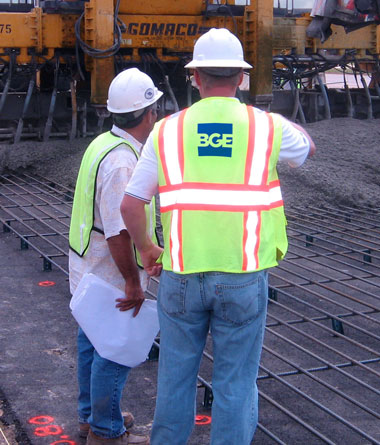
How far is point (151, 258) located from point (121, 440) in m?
0.90

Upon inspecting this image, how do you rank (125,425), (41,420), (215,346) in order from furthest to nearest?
(41,420)
(125,425)
(215,346)

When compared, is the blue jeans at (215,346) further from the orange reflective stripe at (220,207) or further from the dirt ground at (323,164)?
the dirt ground at (323,164)

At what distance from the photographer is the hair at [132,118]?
342 cm

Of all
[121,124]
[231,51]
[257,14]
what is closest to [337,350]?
[121,124]

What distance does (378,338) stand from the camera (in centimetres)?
472

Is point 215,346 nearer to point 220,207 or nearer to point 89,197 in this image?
point 220,207

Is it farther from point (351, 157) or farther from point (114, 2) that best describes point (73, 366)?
point (114, 2)

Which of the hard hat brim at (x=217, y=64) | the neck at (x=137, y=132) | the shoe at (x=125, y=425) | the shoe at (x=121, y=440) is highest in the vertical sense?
the hard hat brim at (x=217, y=64)

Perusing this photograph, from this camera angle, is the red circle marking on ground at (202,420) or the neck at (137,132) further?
the red circle marking on ground at (202,420)

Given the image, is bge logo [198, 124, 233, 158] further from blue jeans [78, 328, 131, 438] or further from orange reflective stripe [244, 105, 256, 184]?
blue jeans [78, 328, 131, 438]

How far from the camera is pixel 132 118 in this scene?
3420mm

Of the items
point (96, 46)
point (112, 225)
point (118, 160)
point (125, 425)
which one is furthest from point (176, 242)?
point (96, 46)

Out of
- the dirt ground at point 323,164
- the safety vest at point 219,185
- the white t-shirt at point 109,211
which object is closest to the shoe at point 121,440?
the white t-shirt at point 109,211

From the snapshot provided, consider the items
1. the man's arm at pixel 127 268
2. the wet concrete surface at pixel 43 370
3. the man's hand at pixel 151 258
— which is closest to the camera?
the man's hand at pixel 151 258
